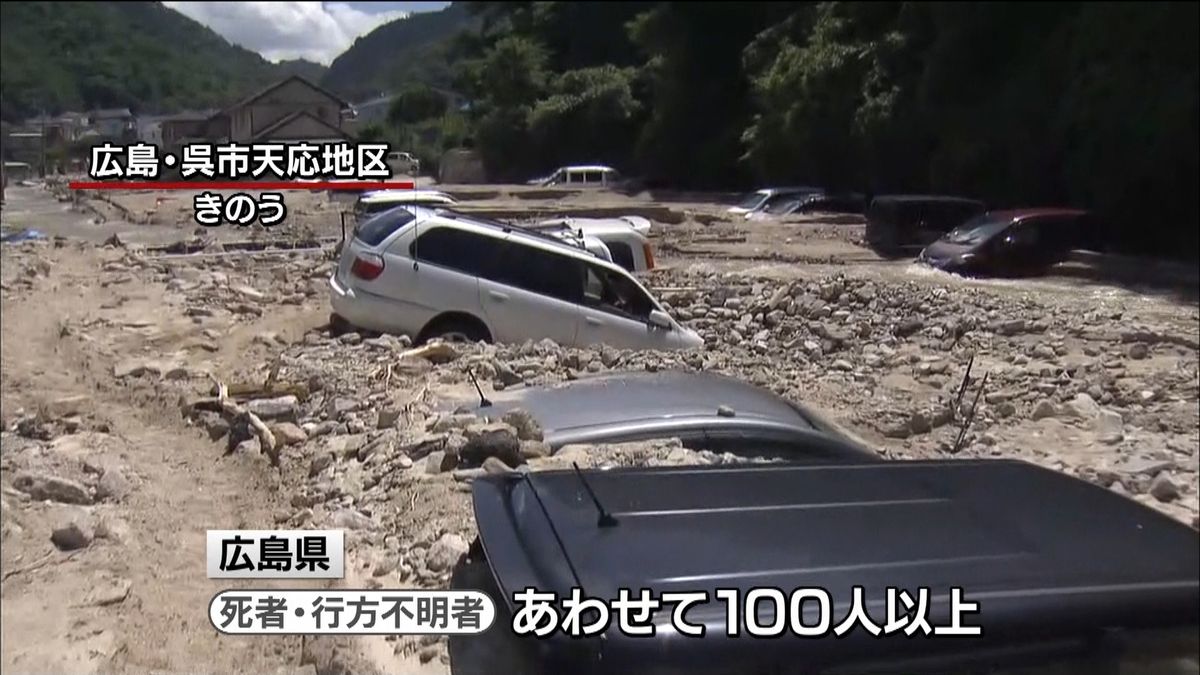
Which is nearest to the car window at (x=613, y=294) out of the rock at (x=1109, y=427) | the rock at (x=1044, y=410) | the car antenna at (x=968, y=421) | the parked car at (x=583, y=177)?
the parked car at (x=583, y=177)

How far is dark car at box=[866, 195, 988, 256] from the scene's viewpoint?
3492mm

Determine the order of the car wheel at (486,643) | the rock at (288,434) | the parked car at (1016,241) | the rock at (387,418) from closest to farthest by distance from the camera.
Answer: the car wheel at (486,643), the parked car at (1016,241), the rock at (387,418), the rock at (288,434)

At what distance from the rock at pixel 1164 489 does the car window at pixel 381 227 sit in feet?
9.28

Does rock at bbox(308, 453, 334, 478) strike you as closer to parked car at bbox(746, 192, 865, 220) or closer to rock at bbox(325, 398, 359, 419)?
rock at bbox(325, 398, 359, 419)

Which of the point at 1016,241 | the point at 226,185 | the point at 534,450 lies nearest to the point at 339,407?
the point at 226,185

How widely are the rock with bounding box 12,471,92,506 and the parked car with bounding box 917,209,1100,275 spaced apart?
2.97 m

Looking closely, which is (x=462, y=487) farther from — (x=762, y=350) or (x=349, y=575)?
(x=762, y=350)

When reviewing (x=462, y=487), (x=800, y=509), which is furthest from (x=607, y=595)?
(x=462, y=487)

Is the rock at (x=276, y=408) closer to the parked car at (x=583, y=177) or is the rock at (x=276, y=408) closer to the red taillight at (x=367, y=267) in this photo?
the red taillight at (x=367, y=267)

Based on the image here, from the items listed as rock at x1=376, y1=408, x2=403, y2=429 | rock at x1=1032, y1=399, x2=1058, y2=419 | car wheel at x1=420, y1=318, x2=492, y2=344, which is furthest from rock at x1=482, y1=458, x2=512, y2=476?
rock at x1=1032, y1=399, x2=1058, y2=419

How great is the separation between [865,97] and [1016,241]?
93 cm

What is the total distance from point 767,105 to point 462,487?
1.58m

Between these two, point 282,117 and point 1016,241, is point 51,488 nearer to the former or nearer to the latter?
point 282,117

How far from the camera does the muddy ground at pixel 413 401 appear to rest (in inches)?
125
